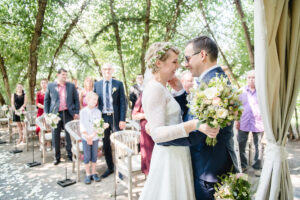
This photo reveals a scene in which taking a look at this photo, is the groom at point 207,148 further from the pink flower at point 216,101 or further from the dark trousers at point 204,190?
the pink flower at point 216,101

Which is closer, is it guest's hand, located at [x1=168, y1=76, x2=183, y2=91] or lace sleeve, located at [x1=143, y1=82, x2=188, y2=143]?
lace sleeve, located at [x1=143, y1=82, x2=188, y2=143]

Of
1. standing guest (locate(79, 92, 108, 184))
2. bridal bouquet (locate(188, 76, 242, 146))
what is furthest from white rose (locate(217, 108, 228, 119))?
standing guest (locate(79, 92, 108, 184))

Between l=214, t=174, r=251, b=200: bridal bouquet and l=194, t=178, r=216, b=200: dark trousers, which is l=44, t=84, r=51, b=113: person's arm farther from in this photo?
l=214, t=174, r=251, b=200: bridal bouquet

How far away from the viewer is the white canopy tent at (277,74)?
176 cm

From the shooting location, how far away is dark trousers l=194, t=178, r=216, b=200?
6.36 ft

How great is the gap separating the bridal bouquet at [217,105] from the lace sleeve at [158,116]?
0.20 metres

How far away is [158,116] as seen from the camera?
181cm

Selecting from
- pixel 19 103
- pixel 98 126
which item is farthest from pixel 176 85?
pixel 19 103

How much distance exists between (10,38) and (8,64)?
289cm

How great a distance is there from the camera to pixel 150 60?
2.07 meters

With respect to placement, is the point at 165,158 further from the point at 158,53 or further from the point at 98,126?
the point at 98,126

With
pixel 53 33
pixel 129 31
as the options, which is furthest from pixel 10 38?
pixel 129 31

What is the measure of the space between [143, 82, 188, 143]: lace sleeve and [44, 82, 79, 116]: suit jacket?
460 cm

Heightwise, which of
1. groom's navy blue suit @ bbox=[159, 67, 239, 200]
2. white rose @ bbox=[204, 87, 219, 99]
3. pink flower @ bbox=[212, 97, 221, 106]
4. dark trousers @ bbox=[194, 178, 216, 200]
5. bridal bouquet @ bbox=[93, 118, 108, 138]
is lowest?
dark trousers @ bbox=[194, 178, 216, 200]
